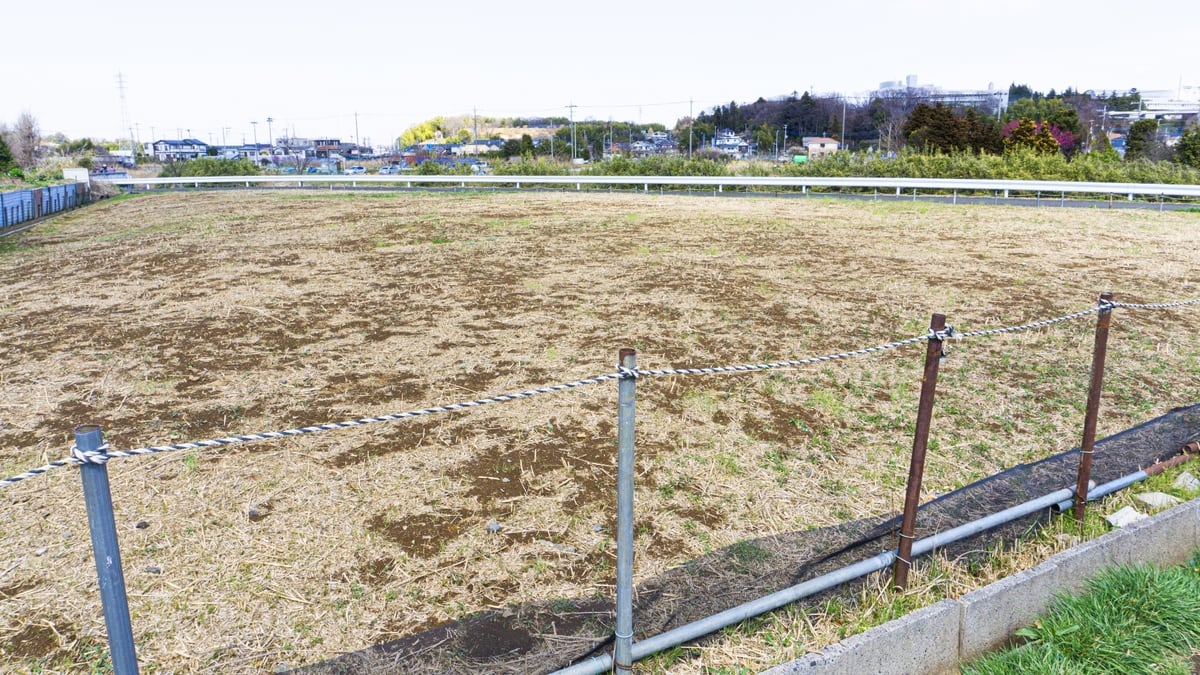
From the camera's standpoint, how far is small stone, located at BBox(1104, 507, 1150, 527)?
12.2ft

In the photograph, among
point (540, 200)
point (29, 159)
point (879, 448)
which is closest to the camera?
point (879, 448)

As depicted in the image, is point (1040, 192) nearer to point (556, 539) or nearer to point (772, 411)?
point (772, 411)

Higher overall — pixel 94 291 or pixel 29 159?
pixel 29 159

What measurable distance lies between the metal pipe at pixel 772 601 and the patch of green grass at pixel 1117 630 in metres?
0.44

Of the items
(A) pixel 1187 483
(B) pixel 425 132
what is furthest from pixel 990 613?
(B) pixel 425 132

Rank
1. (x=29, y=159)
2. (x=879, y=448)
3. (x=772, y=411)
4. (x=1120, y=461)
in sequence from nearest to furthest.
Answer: (x=1120, y=461), (x=879, y=448), (x=772, y=411), (x=29, y=159)

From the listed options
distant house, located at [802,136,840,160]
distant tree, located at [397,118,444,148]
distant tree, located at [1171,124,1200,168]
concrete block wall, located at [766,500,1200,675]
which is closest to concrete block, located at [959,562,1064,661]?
concrete block wall, located at [766,500,1200,675]

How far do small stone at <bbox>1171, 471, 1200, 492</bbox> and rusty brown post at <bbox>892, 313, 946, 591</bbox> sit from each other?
210cm

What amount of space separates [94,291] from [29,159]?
55.9 meters

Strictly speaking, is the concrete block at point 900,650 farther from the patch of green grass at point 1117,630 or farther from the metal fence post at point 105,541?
the metal fence post at point 105,541

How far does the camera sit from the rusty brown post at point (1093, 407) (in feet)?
11.5

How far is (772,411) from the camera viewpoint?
5.57 metres

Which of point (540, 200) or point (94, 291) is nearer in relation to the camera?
point (94, 291)

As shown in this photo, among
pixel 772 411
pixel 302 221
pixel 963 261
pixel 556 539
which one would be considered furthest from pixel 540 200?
pixel 556 539
